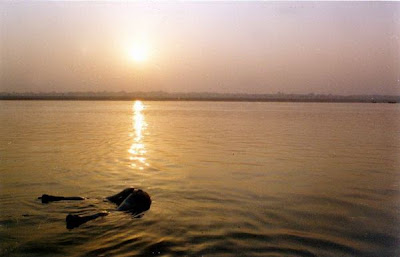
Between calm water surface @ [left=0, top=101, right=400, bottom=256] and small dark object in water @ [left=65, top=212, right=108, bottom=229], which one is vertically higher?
small dark object in water @ [left=65, top=212, right=108, bottom=229]

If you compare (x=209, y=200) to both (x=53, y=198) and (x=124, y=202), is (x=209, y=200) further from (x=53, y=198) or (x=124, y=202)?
(x=53, y=198)

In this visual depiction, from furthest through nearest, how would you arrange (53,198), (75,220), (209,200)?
(209,200) → (53,198) → (75,220)

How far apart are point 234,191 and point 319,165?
21.6 feet

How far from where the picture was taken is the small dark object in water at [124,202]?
28.7ft

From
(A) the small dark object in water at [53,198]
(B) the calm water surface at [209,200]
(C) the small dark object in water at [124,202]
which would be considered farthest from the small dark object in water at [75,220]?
(A) the small dark object in water at [53,198]

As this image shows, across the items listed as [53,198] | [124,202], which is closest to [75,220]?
[124,202]

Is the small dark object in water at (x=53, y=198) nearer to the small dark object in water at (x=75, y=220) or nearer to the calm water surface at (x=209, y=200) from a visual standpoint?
Answer: the calm water surface at (x=209, y=200)

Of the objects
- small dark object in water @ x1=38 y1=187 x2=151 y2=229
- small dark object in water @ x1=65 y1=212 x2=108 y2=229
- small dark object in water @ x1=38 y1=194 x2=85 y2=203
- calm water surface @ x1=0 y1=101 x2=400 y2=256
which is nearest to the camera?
calm water surface @ x1=0 y1=101 x2=400 y2=256

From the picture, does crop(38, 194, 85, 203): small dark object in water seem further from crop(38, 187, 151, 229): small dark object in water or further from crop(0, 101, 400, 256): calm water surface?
crop(0, 101, 400, 256): calm water surface

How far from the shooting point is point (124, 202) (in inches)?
400

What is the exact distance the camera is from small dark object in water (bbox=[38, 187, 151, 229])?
28.7 feet

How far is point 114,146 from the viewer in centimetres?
2289

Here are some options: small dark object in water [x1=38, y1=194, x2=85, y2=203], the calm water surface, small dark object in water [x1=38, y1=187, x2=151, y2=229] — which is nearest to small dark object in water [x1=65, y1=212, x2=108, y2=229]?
small dark object in water [x1=38, y1=187, x2=151, y2=229]

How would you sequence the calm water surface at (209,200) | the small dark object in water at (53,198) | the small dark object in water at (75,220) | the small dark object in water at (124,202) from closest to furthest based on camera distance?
the calm water surface at (209,200) → the small dark object in water at (75,220) → the small dark object in water at (124,202) → the small dark object in water at (53,198)
